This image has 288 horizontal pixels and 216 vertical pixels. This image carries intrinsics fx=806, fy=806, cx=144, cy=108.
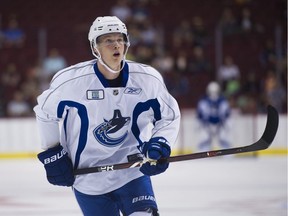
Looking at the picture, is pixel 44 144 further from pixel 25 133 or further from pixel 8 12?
pixel 8 12

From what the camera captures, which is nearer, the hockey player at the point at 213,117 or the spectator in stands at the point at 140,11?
the hockey player at the point at 213,117

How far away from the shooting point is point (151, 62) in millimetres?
12516

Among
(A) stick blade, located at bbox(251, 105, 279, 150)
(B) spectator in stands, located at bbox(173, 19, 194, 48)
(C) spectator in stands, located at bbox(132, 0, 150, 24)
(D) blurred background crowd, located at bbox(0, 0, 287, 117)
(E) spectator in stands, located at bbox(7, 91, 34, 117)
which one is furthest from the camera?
(C) spectator in stands, located at bbox(132, 0, 150, 24)

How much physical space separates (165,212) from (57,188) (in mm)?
2149

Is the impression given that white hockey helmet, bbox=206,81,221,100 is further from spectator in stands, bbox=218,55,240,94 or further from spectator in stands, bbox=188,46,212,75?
spectator in stands, bbox=188,46,212,75

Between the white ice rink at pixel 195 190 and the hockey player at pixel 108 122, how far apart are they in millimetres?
2379

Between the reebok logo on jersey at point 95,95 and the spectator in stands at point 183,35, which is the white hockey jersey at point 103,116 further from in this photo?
the spectator in stands at point 183,35

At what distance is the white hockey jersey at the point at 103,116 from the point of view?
384cm

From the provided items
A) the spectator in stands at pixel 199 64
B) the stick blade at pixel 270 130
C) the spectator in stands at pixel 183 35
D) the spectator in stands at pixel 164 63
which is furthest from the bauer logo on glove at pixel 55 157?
the spectator in stands at pixel 183 35

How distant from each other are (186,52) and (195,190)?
19.2 feet

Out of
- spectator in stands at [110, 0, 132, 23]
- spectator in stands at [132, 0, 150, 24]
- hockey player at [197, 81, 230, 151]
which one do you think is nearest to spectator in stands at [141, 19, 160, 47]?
spectator in stands at [132, 0, 150, 24]

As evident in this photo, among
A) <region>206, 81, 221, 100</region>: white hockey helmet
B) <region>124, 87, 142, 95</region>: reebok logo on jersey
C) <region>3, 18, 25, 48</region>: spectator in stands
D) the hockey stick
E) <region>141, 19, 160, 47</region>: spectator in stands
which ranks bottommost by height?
<region>206, 81, 221, 100</region>: white hockey helmet

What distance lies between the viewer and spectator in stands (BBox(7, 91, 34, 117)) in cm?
1176

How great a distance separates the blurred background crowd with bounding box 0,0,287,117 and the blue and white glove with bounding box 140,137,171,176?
26.3 feet
